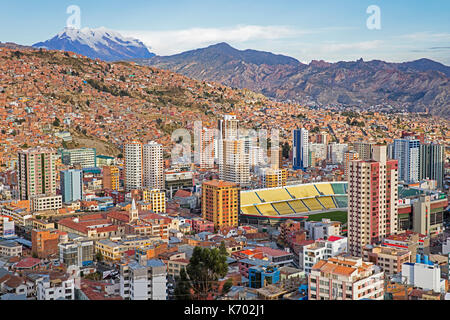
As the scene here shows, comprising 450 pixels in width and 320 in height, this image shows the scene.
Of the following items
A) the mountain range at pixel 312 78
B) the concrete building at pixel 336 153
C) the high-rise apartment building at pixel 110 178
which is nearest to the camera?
the high-rise apartment building at pixel 110 178

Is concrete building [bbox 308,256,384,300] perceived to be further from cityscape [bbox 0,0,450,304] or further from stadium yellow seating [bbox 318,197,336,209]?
stadium yellow seating [bbox 318,197,336,209]

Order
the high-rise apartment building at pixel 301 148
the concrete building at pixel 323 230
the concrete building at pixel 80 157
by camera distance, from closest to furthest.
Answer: the concrete building at pixel 323 230 < the concrete building at pixel 80 157 < the high-rise apartment building at pixel 301 148

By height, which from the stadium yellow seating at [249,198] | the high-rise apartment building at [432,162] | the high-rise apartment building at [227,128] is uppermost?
the high-rise apartment building at [227,128]

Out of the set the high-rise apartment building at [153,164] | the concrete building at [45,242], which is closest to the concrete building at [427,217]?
the concrete building at [45,242]

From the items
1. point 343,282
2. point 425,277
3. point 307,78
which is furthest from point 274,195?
point 307,78

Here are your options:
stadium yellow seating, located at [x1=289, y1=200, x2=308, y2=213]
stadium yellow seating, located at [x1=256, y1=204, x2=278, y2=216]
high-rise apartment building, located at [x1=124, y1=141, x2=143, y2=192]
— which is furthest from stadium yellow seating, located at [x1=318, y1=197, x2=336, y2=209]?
high-rise apartment building, located at [x1=124, y1=141, x2=143, y2=192]

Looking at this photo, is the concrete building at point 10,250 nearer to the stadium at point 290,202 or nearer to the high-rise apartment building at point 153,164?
the stadium at point 290,202

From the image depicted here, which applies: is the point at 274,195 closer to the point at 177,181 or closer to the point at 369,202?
the point at 177,181
